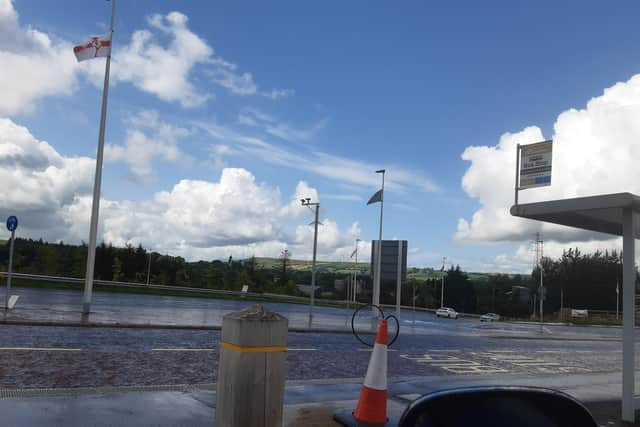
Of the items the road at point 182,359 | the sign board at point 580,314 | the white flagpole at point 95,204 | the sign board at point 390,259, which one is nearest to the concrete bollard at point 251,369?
the road at point 182,359

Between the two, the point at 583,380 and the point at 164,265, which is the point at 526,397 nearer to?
the point at 583,380

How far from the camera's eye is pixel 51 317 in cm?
1692

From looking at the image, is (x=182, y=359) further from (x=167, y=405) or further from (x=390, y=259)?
(x=390, y=259)

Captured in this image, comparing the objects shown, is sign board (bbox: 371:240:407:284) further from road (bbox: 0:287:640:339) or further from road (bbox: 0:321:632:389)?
road (bbox: 0:321:632:389)

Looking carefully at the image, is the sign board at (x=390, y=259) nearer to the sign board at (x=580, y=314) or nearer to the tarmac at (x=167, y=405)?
the tarmac at (x=167, y=405)

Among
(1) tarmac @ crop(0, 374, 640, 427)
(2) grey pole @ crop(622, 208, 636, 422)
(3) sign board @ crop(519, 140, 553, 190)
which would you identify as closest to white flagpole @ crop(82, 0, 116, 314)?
(1) tarmac @ crop(0, 374, 640, 427)

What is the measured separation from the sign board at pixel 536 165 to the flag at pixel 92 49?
16270 millimetres

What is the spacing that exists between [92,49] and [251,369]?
18282mm

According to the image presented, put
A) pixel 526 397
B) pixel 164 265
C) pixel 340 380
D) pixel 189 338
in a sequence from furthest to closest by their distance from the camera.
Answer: pixel 164 265, pixel 189 338, pixel 340 380, pixel 526 397

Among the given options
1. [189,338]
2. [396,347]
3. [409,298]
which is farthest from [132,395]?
[409,298]

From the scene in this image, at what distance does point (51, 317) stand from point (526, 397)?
1767cm

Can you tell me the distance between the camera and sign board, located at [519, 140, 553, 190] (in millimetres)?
8258

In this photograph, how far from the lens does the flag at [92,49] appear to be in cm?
1977

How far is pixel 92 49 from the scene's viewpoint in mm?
19844
